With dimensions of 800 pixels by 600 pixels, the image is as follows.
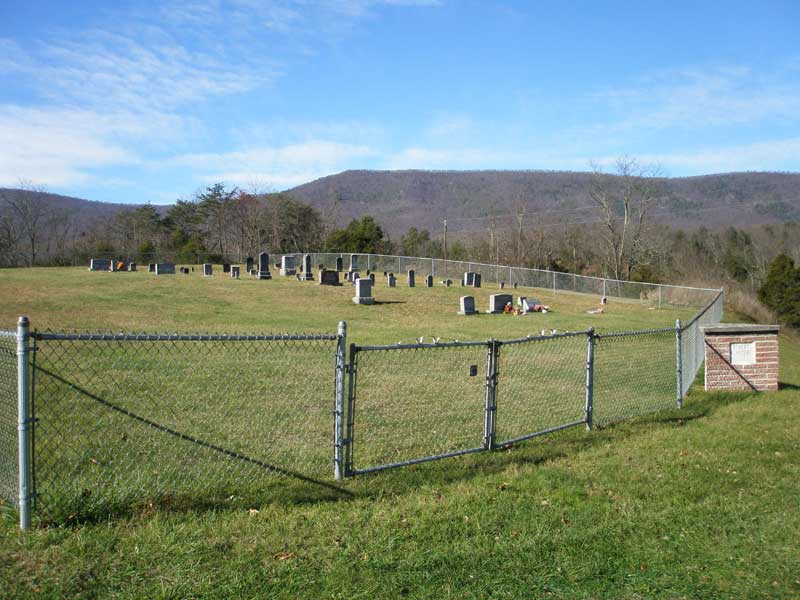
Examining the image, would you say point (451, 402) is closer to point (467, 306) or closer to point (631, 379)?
point (631, 379)

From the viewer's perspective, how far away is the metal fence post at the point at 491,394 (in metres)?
6.46

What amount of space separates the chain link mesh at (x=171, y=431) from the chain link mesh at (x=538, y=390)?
2.40 meters

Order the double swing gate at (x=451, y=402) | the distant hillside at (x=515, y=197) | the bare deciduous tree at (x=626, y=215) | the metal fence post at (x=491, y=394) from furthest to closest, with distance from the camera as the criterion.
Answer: the distant hillside at (x=515, y=197)
the bare deciduous tree at (x=626, y=215)
the metal fence post at (x=491, y=394)
the double swing gate at (x=451, y=402)

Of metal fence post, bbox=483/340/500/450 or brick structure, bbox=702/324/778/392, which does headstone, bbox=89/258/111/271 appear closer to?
brick structure, bbox=702/324/778/392

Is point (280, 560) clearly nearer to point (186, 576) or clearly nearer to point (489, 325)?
point (186, 576)

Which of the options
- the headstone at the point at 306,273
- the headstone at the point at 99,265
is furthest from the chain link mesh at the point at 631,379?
the headstone at the point at 99,265

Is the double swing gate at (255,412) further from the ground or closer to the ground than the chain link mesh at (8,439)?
closer to the ground

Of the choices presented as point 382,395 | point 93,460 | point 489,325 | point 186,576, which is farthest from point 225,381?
point 489,325

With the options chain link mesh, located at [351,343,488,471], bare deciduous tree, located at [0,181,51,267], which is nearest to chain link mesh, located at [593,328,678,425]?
chain link mesh, located at [351,343,488,471]

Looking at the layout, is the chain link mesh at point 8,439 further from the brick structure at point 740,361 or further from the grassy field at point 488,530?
the brick structure at point 740,361

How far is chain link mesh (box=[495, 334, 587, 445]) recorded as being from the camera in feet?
26.0

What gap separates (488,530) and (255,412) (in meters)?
4.04

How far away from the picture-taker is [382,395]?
929cm

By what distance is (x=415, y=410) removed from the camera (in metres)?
8.43
